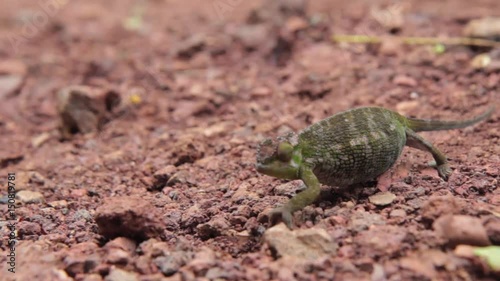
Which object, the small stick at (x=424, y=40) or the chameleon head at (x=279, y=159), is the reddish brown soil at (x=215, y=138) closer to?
the small stick at (x=424, y=40)

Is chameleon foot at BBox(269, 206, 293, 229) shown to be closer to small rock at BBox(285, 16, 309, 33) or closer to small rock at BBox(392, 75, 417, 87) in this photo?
small rock at BBox(392, 75, 417, 87)

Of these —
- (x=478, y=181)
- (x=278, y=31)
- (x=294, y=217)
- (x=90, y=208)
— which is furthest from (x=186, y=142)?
(x=278, y=31)

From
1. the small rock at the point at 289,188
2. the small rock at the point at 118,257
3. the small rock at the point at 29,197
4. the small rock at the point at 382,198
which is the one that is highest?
the small rock at the point at 29,197

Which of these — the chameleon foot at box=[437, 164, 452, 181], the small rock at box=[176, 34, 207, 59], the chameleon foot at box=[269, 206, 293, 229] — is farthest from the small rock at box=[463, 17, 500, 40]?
the chameleon foot at box=[269, 206, 293, 229]

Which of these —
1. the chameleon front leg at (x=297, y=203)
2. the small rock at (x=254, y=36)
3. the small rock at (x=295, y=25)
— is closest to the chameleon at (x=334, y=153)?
the chameleon front leg at (x=297, y=203)

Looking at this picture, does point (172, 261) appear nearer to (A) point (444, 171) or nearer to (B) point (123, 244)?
(B) point (123, 244)

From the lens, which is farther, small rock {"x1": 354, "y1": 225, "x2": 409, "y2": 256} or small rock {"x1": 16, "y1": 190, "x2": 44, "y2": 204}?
small rock {"x1": 16, "y1": 190, "x2": 44, "y2": 204}

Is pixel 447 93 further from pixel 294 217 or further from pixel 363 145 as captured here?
pixel 294 217
